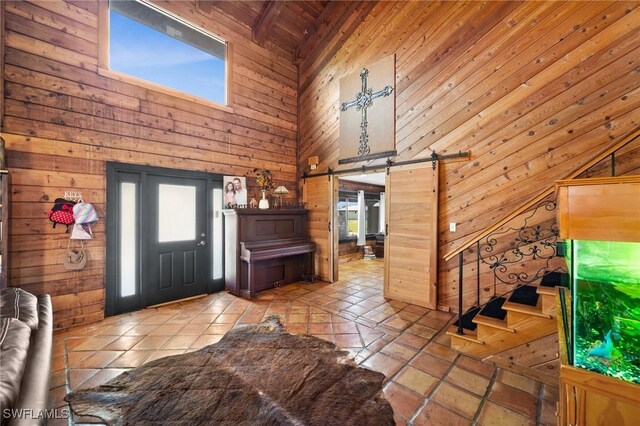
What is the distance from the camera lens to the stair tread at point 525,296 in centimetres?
240

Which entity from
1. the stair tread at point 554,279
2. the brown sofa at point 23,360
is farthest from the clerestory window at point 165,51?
the stair tread at point 554,279

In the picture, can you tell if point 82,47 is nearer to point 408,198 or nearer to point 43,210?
point 43,210

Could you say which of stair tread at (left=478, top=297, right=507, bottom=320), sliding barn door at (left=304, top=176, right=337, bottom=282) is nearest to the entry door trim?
sliding barn door at (left=304, top=176, right=337, bottom=282)

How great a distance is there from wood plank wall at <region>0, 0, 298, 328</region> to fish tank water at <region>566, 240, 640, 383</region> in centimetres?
449

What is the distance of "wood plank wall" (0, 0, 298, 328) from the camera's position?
280 centimetres

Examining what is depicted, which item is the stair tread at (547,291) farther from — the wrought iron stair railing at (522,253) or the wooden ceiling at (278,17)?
the wooden ceiling at (278,17)

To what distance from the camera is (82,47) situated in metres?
3.16

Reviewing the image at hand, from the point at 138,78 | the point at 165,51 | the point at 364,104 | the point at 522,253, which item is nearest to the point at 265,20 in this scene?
the point at 165,51

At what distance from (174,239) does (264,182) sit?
5.70ft

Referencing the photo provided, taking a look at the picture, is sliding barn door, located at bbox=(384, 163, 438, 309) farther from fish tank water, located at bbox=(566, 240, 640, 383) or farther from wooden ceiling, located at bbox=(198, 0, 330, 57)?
wooden ceiling, located at bbox=(198, 0, 330, 57)

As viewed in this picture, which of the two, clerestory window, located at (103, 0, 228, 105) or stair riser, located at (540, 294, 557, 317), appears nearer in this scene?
stair riser, located at (540, 294, 557, 317)

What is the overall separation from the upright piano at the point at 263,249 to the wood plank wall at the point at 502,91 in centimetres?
241

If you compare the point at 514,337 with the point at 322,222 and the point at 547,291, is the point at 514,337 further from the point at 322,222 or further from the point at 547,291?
the point at 322,222

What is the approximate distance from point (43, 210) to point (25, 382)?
2.34 meters
